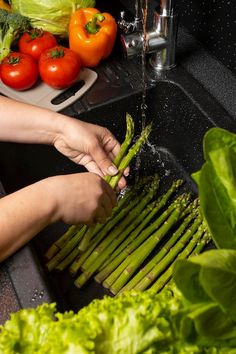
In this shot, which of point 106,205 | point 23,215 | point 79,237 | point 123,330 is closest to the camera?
point 123,330

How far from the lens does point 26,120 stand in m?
1.26

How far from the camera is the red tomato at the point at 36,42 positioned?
1.51m

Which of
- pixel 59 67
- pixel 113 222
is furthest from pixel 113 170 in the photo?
pixel 59 67

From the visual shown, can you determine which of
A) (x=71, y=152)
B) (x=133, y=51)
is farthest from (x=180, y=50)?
(x=71, y=152)

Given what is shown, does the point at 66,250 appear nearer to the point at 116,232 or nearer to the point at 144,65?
the point at 116,232

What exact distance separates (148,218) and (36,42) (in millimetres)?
670

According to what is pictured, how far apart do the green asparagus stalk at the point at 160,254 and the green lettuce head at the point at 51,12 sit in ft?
2.58

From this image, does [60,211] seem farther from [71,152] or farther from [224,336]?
[224,336]

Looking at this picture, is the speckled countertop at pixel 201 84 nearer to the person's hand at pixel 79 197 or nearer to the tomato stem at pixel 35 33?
the person's hand at pixel 79 197

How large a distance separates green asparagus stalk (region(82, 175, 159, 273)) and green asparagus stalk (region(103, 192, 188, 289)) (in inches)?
1.3

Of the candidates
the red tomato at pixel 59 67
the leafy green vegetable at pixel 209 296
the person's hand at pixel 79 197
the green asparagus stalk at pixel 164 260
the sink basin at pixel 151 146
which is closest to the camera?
the leafy green vegetable at pixel 209 296

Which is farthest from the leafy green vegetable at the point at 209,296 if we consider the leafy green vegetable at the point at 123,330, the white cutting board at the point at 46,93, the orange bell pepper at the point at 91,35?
the orange bell pepper at the point at 91,35

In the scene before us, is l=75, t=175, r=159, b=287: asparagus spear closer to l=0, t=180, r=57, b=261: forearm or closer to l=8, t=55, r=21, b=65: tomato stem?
l=0, t=180, r=57, b=261: forearm

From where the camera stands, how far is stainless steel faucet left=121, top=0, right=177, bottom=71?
1368 millimetres
